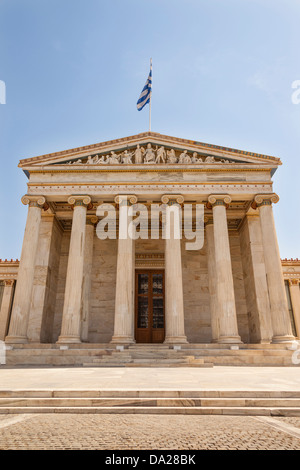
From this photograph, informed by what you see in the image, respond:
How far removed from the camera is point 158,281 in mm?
29297

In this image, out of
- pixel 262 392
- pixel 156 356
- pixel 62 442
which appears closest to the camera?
pixel 62 442

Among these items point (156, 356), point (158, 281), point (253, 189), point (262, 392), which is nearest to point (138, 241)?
point (158, 281)

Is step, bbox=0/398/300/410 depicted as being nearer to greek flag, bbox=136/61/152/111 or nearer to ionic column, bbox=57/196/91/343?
ionic column, bbox=57/196/91/343

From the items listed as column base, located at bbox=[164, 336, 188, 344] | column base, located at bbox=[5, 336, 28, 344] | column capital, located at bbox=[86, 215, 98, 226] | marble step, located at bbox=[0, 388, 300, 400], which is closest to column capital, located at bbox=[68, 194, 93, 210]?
column capital, located at bbox=[86, 215, 98, 226]

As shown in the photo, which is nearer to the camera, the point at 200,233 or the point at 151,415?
the point at 151,415

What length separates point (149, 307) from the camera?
93.1ft

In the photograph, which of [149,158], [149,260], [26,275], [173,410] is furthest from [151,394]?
[149,260]

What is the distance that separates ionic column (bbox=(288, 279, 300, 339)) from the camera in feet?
102

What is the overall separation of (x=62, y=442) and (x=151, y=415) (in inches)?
92.3

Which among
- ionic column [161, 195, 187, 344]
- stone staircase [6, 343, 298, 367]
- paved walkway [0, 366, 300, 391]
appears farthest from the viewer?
ionic column [161, 195, 187, 344]

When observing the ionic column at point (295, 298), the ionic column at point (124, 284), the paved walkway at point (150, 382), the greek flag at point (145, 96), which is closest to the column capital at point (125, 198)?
the ionic column at point (124, 284)

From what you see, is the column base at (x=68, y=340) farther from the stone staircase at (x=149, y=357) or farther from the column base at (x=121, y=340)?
the column base at (x=121, y=340)

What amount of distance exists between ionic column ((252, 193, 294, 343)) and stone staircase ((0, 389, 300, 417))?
14.3 metres

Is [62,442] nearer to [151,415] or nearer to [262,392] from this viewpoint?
[151,415]
